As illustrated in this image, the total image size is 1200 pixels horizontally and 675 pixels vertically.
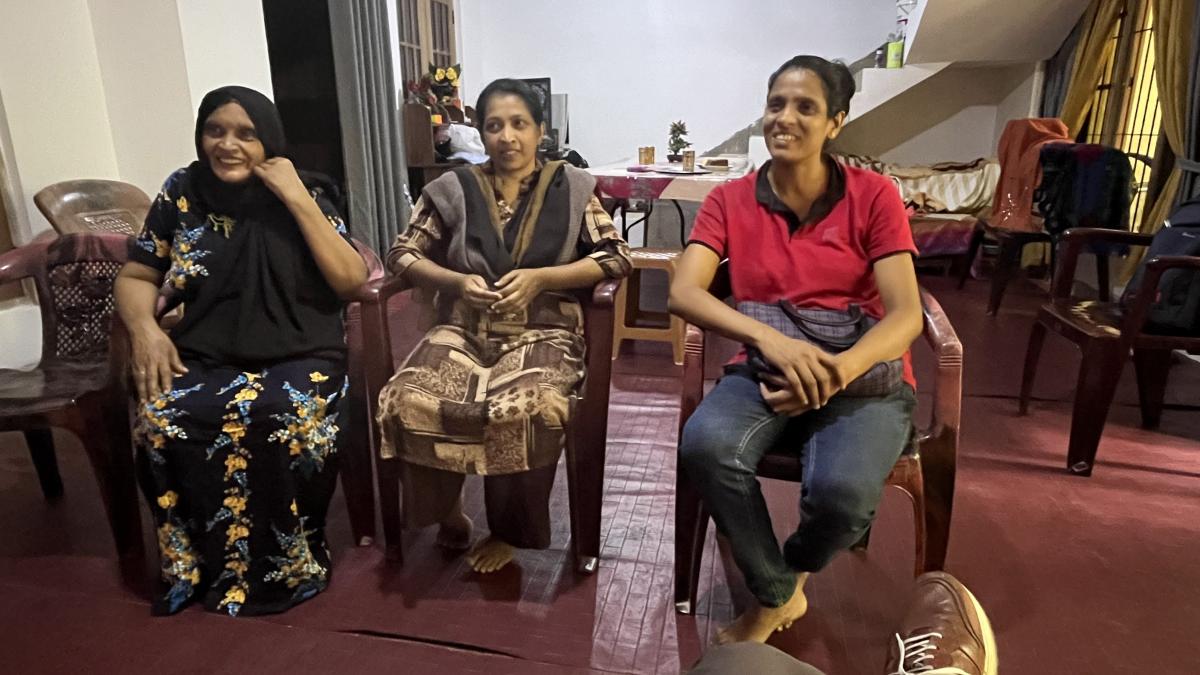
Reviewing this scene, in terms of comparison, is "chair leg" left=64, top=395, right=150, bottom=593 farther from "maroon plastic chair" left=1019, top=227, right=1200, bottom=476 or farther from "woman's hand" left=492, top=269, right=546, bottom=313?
"maroon plastic chair" left=1019, top=227, right=1200, bottom=476

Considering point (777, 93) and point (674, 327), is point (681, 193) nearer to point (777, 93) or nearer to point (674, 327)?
point (674, 327)

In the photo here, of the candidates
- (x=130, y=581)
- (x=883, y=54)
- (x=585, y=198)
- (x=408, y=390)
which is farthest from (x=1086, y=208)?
(x=130, y=581)

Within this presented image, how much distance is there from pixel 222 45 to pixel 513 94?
1764mm

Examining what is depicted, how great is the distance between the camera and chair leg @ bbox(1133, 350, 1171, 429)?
2492 mm

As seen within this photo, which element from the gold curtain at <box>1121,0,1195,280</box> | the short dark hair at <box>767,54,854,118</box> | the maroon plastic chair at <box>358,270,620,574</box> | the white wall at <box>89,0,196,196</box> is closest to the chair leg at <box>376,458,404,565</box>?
the maroon plastic chair at <box>358,270,620,574</box>

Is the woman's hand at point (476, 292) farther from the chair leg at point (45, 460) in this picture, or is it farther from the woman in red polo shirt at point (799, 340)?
the chair leg at point (45, 460)

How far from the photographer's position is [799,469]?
142 centimetres

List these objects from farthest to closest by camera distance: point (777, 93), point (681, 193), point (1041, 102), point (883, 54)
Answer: point (883, 54), point (1041, 102), point (681, 193), point (777, 93)

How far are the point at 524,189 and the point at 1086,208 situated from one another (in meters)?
3.12

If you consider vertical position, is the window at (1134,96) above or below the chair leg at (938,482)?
above

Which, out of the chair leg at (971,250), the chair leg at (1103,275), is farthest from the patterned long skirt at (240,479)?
the chair leg at (971,250)

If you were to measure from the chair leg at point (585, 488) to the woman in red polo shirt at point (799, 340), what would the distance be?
0.27m

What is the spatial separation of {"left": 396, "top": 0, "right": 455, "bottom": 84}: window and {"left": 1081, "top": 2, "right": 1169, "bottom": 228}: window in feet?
15.3

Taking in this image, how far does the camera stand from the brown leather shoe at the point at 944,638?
1.14 m
